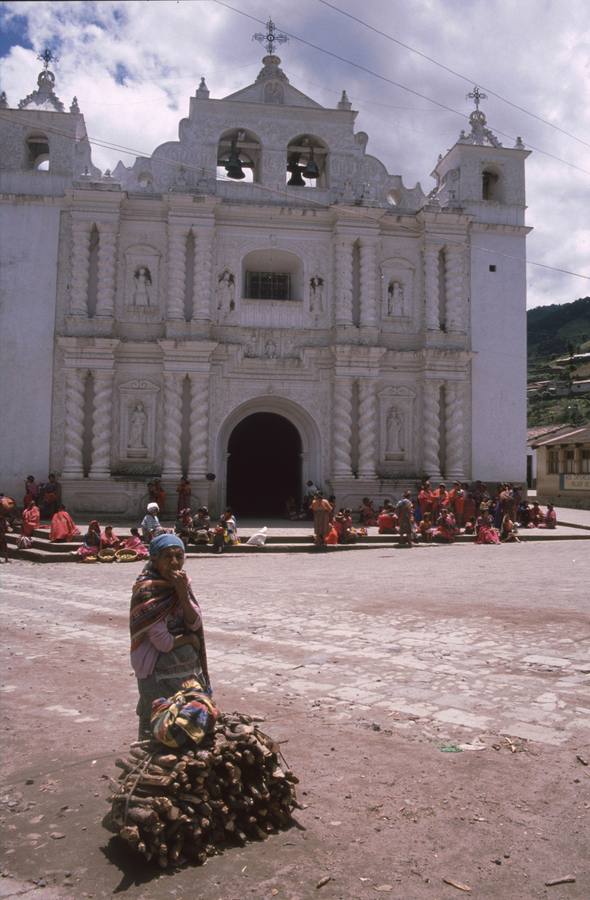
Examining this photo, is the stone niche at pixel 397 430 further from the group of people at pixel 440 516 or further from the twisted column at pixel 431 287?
the twisted column at pixel 431 287

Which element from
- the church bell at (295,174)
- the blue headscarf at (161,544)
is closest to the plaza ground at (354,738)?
the blue headscarf at (161,544)

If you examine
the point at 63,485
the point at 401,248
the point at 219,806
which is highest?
the point at 401,248

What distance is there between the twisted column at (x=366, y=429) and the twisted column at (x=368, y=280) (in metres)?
1.83

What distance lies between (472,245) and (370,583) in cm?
1358

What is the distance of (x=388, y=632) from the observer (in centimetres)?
758

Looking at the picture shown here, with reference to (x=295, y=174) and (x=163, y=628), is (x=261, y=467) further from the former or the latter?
(x=163, y=628)

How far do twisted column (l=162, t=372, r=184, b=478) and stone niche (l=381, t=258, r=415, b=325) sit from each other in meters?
6.20

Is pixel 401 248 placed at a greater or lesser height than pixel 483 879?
greater

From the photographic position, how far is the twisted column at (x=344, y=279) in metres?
20.2

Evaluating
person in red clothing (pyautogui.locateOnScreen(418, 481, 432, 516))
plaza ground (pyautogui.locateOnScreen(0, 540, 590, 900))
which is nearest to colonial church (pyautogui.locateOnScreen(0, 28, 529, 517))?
person in red clothing (pyautogui.locateOnScreen(418, 481, 432, 516))

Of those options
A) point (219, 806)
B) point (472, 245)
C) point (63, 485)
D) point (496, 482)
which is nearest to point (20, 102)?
point (63, 485)

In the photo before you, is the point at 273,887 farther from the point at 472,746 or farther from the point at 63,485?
the point at 63,485

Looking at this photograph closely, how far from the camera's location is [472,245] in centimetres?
2138

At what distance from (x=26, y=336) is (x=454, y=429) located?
11901 millimetres
